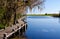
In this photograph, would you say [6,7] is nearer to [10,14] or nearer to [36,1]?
[10,14]

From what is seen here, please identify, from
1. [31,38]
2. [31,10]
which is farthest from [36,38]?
[31,10]

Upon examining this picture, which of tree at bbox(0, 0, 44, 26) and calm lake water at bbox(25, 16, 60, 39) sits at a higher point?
tree at bbox(0, 0, 44, 26)

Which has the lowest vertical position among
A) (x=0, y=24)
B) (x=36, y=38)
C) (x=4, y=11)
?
(x=36, y=38)

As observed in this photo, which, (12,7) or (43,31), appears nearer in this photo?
(12,7)

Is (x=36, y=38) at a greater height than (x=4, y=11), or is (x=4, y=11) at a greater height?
(x=4, y=11)

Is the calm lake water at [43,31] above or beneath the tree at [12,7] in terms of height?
beneath

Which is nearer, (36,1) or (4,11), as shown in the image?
(4,11)

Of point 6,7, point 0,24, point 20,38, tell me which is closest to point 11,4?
point 6,7

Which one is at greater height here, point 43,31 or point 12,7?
point 12,7

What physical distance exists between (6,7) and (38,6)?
423 cm

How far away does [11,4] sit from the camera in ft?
74.2

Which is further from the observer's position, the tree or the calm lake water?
the calm lake water

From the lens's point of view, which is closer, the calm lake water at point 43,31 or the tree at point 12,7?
the tree at point 12,7

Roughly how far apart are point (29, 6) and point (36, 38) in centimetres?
430
